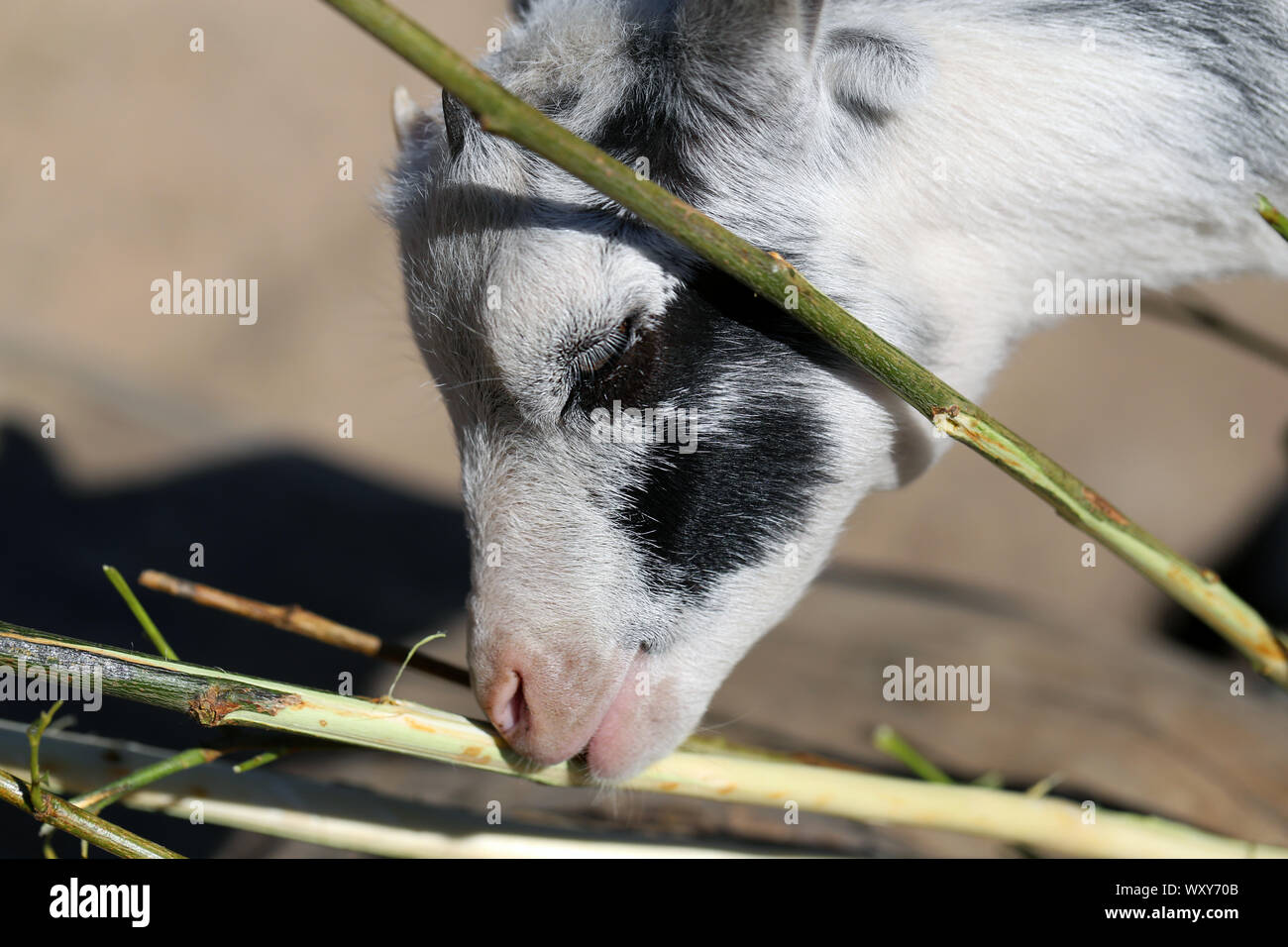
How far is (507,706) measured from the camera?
70.6 inches

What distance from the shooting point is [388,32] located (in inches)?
47.0

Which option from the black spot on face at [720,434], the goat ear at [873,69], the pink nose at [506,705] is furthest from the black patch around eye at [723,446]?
the goat ear at [873,69]

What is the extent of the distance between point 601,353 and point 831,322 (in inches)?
16.0

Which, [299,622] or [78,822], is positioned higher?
[299,622]

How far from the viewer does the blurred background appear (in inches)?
115

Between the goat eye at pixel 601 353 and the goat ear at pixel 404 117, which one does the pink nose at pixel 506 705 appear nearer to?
the goat eye at pixel 601 353

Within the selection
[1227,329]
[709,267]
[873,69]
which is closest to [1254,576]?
[1227,329]

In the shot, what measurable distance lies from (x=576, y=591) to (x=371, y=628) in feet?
6.00

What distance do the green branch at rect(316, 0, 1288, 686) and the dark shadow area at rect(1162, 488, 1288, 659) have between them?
3.44 metres

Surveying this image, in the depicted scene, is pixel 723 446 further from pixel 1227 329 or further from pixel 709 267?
pixel 1227 329

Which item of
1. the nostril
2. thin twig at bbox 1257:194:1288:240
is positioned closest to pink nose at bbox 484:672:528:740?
the nostril

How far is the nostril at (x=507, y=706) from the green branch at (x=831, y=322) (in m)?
0.76

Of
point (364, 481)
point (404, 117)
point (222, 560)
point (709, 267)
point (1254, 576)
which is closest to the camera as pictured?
point (709, 267)

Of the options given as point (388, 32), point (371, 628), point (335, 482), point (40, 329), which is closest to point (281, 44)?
point (40, 329)
